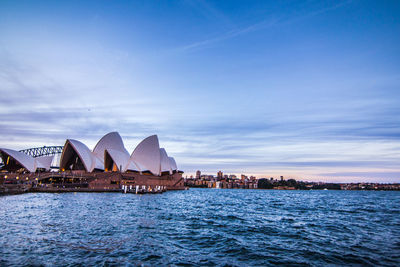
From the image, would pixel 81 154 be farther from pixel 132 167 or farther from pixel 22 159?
pixel 22 159

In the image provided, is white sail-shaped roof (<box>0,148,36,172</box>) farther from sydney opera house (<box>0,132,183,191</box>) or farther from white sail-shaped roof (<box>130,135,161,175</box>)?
white sail-shaped roof (<box>130,135,161,175</box>)

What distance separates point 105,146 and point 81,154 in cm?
932

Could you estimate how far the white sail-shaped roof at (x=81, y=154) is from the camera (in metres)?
61.8

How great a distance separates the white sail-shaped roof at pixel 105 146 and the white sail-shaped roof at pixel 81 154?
111 inches

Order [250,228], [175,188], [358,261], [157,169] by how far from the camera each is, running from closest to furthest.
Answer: [358,261], [250,228], [157,169], [175,188]

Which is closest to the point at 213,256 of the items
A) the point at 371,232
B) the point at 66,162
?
the point at 371,232

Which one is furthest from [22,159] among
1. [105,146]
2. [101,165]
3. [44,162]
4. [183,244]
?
[183,244]

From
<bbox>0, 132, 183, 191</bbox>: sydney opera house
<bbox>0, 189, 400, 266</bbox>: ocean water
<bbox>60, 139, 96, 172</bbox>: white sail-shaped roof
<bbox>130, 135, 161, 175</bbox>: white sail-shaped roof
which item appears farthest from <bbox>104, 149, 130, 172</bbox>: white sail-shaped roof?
<bbox>0, 189, 400, 266</bbox>: ocean water

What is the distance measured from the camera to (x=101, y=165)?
228 feet

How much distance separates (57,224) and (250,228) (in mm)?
12468

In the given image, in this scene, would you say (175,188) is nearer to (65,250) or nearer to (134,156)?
(134,156)

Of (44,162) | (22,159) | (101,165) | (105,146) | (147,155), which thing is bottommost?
(101,165)

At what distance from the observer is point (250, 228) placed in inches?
607

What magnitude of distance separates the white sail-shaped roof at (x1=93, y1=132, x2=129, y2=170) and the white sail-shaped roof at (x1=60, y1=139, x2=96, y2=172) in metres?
2.81
